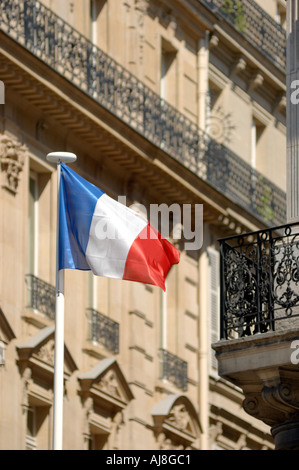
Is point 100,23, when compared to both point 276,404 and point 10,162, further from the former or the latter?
point 276,404

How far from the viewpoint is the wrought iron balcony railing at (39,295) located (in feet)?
109

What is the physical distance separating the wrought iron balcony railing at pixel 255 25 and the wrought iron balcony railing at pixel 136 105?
104 inches

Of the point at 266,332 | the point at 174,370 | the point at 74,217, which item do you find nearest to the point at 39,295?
the point at 174,370

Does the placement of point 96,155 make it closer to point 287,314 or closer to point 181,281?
point 181,281

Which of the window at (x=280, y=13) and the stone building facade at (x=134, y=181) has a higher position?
the window at (x=280, y=13)

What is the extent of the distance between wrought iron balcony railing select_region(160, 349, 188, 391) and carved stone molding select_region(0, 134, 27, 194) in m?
5.71

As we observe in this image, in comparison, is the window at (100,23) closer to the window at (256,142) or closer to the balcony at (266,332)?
the window at (256,142)

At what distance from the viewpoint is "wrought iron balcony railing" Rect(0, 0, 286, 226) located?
112 ft

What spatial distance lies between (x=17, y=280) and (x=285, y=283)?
32.6 feet

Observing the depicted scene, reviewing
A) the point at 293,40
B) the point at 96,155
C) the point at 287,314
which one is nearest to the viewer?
the point at 287,314

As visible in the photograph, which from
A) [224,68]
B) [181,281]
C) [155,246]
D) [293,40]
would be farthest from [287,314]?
[224,68]

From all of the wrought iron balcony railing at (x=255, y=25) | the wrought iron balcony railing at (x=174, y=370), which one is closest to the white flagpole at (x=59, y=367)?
the wrought iron balcony railing at (x=174, y=370)

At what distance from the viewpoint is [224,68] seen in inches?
1678

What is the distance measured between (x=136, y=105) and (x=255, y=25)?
23.3ft
